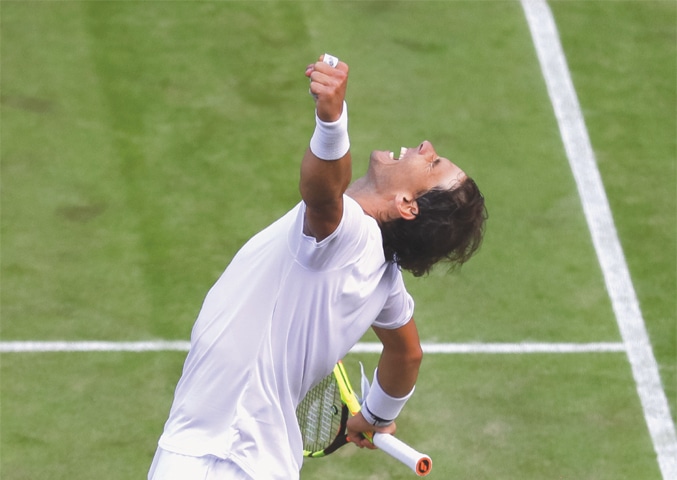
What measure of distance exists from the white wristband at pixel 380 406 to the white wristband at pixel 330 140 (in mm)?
1564

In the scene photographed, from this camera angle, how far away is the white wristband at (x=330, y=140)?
124 inches

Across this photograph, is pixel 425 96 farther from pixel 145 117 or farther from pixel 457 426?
pixel 457 426

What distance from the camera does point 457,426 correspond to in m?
5.74

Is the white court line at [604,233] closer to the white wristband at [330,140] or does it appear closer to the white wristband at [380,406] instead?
the white wristband at [380,406]

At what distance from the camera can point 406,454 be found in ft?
14.4

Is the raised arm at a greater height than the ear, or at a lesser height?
greater

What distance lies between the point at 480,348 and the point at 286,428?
2486 mm

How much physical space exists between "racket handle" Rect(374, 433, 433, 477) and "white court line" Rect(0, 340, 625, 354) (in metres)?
1.47

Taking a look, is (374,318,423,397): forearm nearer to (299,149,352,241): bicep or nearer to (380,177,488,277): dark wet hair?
(380,177,488,277): dark wet hair

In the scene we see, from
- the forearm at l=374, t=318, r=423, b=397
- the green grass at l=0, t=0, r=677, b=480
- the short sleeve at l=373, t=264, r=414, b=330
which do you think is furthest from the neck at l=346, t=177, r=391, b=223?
the green grass at l=0, t=0, r=677, b=480

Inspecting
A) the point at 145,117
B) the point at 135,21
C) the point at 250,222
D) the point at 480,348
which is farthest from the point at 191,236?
the point at 135,21

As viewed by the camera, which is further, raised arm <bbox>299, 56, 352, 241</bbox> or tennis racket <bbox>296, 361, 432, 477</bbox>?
tennis racket <bbox>296, 361, 432, 477</bbox>

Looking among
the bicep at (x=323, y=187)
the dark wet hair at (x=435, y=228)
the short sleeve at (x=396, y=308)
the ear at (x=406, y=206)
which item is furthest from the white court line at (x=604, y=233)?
the bicep at (x=323, y=187)

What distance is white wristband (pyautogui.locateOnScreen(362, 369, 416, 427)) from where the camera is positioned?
4535 mm
